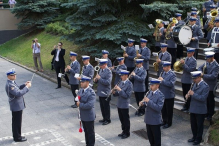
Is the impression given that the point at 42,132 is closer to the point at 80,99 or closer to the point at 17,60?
the point at 80,99

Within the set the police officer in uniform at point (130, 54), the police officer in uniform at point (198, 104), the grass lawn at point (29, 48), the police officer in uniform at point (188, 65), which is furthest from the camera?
the grass lawn at point (29, 48)

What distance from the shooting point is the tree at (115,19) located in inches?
510

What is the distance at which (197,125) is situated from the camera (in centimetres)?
824

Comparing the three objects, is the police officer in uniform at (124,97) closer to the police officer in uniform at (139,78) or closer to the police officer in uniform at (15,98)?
the police officer in uniform at (139,78)

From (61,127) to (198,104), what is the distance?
13.6ft

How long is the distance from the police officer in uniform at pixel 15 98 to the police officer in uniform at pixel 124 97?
2447 millimetres

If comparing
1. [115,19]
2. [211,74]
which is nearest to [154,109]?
[211,74]

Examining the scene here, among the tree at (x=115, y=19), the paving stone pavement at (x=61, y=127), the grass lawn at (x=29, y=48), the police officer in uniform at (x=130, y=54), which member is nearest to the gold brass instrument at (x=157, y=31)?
the tree at (x=115, y=19)

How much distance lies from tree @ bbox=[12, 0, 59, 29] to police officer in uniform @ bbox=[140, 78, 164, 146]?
1690 centimetres

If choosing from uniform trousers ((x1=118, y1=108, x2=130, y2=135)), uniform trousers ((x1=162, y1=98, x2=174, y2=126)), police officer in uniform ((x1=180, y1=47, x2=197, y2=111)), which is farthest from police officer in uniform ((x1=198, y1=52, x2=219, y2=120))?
uniform trousers ((x1=118, y1=108, x2=130, y2=135))

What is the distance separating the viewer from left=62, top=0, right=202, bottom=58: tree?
13.0 meters

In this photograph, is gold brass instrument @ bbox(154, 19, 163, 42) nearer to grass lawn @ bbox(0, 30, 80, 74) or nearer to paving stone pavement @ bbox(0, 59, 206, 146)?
paving stone pavement @ bbox(0, 59, 206, 146)

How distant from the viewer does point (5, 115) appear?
10.9 meters

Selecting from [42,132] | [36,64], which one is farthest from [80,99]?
[36,64]
